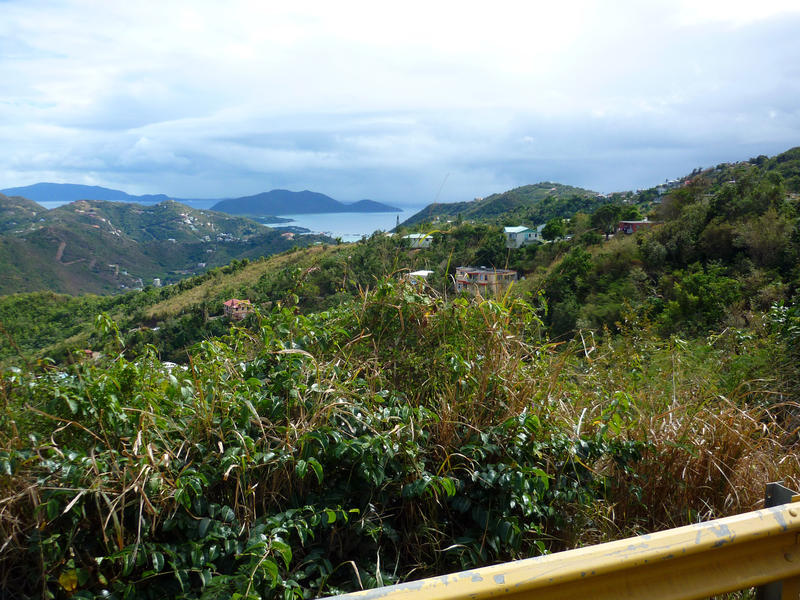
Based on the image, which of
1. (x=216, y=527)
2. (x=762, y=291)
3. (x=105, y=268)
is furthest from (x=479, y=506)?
(x=105, y=268)

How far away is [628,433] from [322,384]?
156 centimetres

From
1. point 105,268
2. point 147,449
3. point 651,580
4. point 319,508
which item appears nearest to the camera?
point 651,580

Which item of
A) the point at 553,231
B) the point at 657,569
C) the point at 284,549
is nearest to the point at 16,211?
the point at 553,231

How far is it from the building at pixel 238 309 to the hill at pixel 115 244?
58.4 meters

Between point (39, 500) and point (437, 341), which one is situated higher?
point (437, 341)

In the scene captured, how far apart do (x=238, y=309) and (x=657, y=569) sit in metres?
2.65

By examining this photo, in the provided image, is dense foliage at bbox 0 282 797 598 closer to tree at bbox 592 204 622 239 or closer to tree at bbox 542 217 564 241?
tree at bbox 542 217 564 241

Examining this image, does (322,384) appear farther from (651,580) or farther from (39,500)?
(651,580)

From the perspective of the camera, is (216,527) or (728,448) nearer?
(216,527)

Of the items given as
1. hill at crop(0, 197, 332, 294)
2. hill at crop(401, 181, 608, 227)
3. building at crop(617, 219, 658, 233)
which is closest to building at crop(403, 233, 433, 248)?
building at crop(617, 219, 658, 233)

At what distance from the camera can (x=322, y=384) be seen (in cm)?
236

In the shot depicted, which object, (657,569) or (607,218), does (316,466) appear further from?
(607,218)

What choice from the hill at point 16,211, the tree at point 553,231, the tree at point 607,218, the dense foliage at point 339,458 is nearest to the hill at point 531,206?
the tree at point 553,231

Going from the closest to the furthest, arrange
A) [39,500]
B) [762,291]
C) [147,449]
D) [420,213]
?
[39,500] → [147,449] → [420,213] → [762,291]
